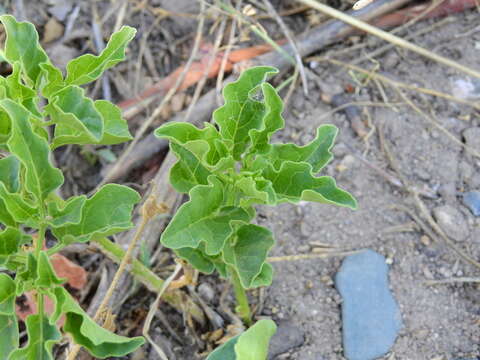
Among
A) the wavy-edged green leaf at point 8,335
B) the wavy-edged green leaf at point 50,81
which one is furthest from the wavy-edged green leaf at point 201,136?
the wavy-edged green leaf at point 8,335

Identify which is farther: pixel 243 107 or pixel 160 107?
pixel 160 107

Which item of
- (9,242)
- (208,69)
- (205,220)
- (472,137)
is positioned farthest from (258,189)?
(208,69)

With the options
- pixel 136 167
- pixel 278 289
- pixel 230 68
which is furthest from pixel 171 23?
pixel 278 289

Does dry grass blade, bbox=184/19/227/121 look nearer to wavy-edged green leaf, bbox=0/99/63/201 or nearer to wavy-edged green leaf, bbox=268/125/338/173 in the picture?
wavy-edged green leaf, bbox=268/125/338/173

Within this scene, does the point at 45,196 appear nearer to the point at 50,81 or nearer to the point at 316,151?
the point at 50,81

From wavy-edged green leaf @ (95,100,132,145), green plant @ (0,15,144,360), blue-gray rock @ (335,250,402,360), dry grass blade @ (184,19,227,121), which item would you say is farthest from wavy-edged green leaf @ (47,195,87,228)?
dry grass blade @ (184,19,227,121)

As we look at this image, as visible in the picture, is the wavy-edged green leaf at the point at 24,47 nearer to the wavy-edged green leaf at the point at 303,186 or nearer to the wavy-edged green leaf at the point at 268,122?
the wavy-edged green leaf at the point at 268,122
